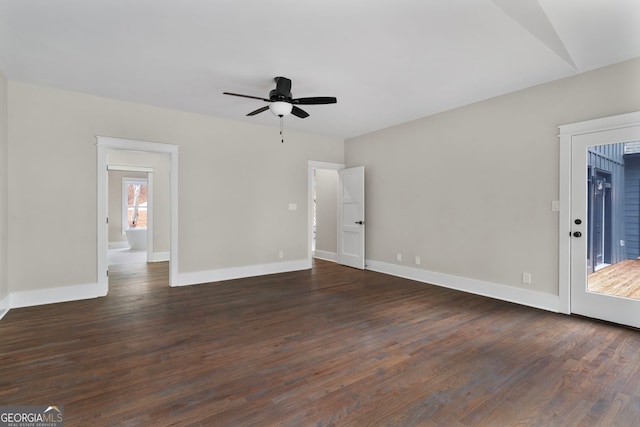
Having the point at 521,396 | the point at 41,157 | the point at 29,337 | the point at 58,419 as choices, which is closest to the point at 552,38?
the point at 521,396

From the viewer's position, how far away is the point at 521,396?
2000 millimetres

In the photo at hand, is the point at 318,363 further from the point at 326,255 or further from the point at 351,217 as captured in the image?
the point at 326,255

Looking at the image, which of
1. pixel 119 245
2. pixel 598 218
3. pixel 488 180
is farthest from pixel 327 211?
pixel 119 245

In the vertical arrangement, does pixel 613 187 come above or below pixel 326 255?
above

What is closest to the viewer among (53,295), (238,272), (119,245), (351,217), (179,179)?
(53,295)

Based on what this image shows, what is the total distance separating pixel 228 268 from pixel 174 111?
2.73 metres

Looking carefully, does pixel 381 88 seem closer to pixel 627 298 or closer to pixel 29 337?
pixel 627 298

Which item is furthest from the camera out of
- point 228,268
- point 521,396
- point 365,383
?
point 228,268

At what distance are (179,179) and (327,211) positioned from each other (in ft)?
11.7

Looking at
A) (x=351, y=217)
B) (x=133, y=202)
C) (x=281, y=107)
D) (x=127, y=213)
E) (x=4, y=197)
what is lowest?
(x=351, y=217)

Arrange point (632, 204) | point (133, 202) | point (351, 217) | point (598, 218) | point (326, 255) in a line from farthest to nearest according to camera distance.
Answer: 1. point (133, 202)
2. point (326, 255)
3. point (351, 217)
4. point (598, 218)
5. point (632, 204)

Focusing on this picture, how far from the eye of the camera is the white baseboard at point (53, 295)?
12.6 feet

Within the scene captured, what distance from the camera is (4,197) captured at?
366cm

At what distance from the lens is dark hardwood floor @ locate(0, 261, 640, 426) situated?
1.85m
